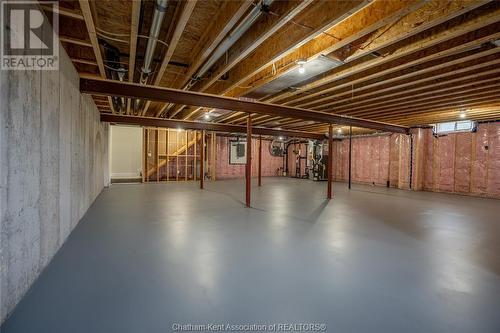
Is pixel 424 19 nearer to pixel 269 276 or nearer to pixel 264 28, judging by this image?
pixel 264 28

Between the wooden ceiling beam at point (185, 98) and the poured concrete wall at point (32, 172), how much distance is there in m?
0.68

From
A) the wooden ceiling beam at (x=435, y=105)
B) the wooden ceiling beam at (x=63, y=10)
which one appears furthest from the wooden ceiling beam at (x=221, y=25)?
the wooden ceiling beam at (x=435, y=105)

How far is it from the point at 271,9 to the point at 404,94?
12.6 ft

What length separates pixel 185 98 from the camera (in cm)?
445

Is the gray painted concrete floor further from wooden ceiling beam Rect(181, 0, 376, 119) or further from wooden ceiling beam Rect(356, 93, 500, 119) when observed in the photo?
A: wooden ceiling beam Rect(356, 93, 500, 119)

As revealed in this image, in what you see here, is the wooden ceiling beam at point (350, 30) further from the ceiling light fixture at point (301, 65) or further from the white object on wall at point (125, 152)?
the white object on wall at point (125, 152)

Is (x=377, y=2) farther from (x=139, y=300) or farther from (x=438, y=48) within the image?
(x=139, y=300)

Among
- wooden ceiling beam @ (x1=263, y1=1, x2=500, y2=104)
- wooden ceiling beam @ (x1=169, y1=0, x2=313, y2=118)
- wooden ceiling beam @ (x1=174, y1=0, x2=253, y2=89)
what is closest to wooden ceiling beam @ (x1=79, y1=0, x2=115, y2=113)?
wooden ceiling beam @ (x1=174, y1=0, x2=253, y2=89)

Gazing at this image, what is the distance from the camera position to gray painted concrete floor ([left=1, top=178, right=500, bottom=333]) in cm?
164

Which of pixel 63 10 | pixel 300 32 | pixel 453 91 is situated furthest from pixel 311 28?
pixel 453 91

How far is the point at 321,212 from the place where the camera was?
4926 mm

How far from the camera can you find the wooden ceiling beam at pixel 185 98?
3871 millimetres

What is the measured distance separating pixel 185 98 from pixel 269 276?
11.4ft

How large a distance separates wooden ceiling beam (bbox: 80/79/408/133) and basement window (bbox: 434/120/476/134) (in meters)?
4.64
